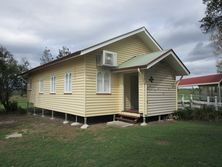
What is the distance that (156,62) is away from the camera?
955 cm

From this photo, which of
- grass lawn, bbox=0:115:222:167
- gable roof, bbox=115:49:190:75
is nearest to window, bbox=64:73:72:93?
gable roof, bbox=115:49:190:75

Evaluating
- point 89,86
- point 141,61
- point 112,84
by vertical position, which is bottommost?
point 89,86

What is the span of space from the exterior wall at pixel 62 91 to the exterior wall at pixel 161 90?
3.27 m

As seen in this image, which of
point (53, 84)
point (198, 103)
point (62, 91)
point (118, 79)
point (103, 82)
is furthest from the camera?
point (198, 103)

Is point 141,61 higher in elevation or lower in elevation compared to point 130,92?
higher

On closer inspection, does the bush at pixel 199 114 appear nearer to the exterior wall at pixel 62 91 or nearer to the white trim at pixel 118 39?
the white trim at pixel 118 39

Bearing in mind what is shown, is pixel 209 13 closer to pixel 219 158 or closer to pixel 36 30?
pixel 219 158

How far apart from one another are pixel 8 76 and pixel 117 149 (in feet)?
50.9

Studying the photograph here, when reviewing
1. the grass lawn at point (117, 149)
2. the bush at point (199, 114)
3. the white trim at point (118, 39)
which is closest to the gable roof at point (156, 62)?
the white trim at point (118, 39)

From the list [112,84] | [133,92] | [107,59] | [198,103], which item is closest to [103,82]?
[112,84]

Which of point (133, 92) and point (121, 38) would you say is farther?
point (133, 92)

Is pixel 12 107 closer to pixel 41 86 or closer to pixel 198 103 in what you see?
pixel 41 86

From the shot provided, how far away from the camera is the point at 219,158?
15.8ft

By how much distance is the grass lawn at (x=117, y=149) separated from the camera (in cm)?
462
